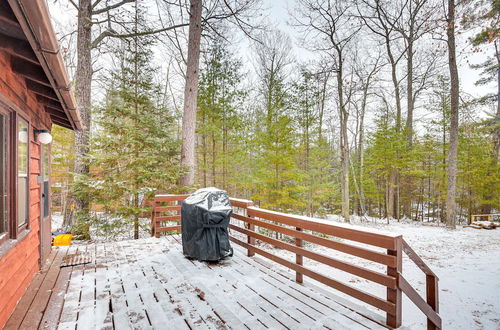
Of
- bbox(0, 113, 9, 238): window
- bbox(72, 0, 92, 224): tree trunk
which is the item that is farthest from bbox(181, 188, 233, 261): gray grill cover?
bbox(72, 0, 92, 224): tree trunk

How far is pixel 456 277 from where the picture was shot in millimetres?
5090

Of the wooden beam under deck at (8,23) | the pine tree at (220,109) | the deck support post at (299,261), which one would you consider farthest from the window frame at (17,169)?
the pine tree at (220,109)

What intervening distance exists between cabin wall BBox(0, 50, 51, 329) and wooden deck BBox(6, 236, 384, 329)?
0.15 m

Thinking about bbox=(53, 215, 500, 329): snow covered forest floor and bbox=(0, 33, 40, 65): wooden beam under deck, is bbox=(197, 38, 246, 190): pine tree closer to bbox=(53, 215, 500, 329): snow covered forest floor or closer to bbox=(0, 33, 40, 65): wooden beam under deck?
bbox=(53, 215, 500, 329): snow covered forest floor

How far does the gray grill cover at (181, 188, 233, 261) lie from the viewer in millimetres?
3396

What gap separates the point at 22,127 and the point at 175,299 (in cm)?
246

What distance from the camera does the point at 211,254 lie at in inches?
138

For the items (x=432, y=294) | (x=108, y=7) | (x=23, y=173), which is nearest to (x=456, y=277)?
(x=432, y=294)

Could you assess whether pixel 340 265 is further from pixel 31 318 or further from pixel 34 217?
pixel 34 217

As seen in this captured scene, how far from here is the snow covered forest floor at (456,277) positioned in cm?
371

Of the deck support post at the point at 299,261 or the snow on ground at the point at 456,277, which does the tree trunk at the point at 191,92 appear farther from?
the deck support post at the point at 299,261

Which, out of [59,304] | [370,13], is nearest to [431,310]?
[59,304]

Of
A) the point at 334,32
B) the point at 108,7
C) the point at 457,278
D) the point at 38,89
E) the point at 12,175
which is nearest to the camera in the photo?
the point at 12,175

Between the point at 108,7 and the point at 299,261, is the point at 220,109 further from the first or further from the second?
the point at 299,261
